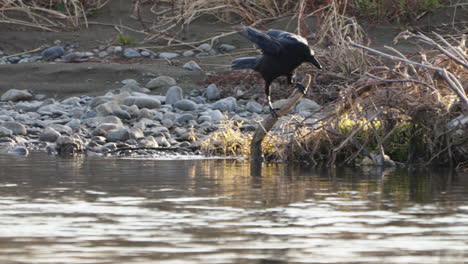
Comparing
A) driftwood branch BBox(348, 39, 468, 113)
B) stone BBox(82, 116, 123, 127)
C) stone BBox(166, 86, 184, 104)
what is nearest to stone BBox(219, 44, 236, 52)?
stone BBox(166, 86, 184, 104)

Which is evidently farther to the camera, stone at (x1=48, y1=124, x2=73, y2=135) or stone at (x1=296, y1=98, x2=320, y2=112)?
stone at (x1=296, y1=98, x2=320, y2=112)

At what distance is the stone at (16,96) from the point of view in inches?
589

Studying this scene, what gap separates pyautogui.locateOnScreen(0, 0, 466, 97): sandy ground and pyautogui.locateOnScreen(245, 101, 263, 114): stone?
1.71 meters

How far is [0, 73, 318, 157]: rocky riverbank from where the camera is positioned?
35.7 ft

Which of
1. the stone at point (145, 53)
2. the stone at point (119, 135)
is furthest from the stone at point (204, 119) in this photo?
the stone at point (145, 53)

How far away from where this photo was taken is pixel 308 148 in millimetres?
9484

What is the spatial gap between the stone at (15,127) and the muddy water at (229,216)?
10.8ft

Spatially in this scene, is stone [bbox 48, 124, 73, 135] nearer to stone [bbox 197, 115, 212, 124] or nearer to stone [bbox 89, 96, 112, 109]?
stone [bbox 89, 96, 112, 109]

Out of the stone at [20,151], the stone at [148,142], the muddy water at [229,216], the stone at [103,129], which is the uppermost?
the stone at [103,129]

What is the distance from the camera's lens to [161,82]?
15312 mm

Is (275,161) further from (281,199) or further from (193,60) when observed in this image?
(193,60)

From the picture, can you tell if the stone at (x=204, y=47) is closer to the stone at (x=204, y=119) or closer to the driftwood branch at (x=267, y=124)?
the stone at (x=204, y=119)

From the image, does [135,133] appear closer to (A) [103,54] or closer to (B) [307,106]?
(B) [307,106]

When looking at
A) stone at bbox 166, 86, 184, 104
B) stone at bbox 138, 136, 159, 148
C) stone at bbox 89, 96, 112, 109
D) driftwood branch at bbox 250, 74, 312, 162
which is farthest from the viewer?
stone at bbox 166, 86, 184, 104
